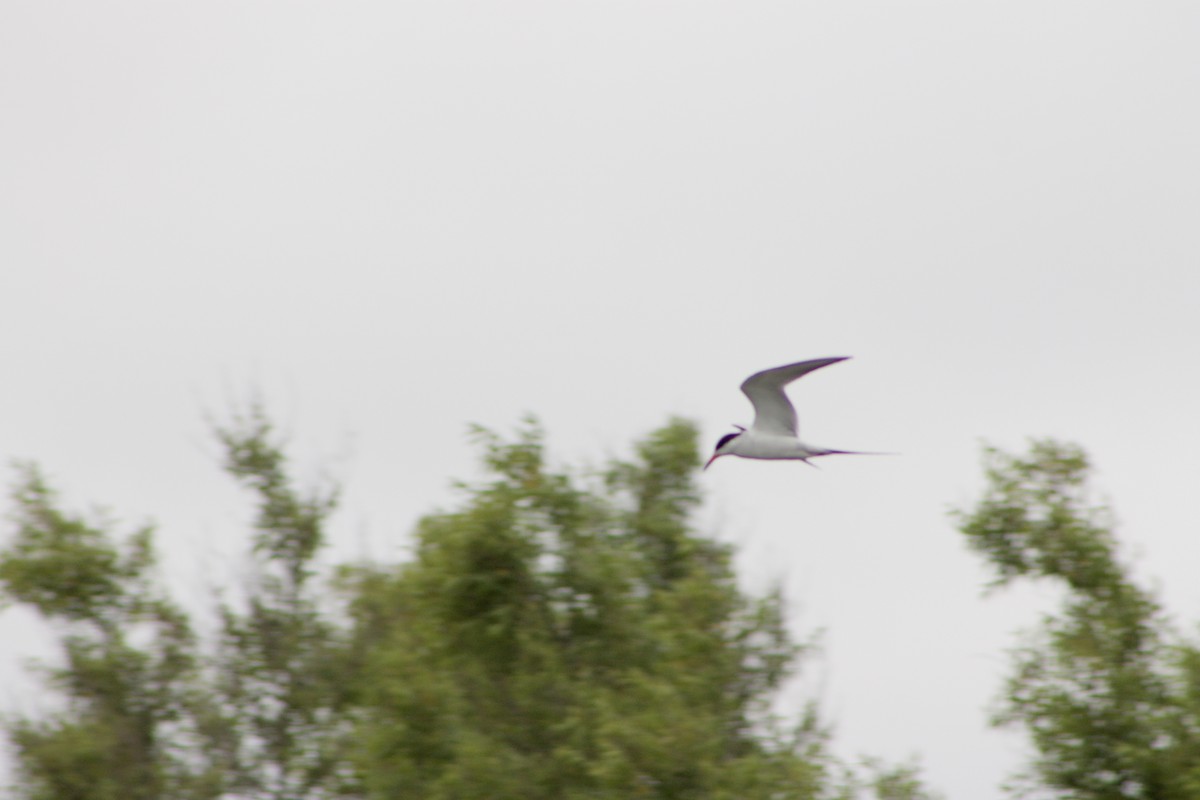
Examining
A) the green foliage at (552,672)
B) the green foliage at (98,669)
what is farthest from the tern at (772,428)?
the green foliage at (98,669)

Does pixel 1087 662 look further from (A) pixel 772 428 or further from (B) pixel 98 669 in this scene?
(B) pixel 98 669

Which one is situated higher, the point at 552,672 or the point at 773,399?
the point at 773,399

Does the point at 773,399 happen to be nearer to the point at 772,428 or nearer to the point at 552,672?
the point at 772,428

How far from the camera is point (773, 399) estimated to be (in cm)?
1545

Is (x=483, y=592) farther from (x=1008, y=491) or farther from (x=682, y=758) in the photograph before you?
(x=1008, y=491)

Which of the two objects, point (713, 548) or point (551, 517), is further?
point (713, 548)

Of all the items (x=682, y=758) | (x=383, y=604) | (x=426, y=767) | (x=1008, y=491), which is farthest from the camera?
(x=383, y=604)

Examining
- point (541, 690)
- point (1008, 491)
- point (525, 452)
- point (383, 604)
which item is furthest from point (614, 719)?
point (383, 604)

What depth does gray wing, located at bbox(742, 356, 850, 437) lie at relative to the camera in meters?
14.9

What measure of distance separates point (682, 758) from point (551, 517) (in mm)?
3107

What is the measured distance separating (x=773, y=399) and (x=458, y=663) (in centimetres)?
379

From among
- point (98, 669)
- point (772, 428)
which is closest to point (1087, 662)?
point (772, 428)

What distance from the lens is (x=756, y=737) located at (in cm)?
1623

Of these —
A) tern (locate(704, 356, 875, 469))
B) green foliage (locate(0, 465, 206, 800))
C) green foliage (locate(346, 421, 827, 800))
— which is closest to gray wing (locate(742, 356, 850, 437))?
tern (locate(704, 356, 875, 469))
